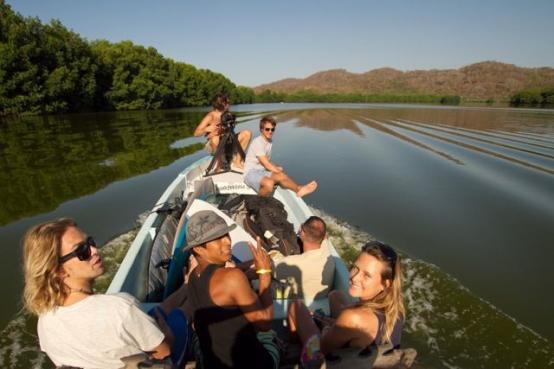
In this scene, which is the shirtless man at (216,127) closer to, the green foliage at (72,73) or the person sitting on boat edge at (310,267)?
the person sitting on boat edge at (310,267)

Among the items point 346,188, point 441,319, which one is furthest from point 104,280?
point 346,188

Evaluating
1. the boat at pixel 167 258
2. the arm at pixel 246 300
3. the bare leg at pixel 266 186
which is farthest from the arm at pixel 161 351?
the bare leg at pixel 266 186

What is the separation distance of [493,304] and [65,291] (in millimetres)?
4464

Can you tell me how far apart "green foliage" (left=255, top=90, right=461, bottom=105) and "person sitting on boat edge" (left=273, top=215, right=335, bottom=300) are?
6932 centimetres

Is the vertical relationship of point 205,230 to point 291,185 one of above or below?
above

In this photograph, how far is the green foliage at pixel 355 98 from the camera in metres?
68.1

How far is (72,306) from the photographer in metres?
1.54

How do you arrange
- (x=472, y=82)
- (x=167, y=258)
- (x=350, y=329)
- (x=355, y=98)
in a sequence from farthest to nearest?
(x=472, y=82), (x=355, y=98), (x=167, y=258), (x=350, y=329)

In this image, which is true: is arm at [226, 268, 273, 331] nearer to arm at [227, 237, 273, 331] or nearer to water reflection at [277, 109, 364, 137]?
arm at [227, 237, 273, 331]


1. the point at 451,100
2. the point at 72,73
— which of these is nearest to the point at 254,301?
the point at 72,73

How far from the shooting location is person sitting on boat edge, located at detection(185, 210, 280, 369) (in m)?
1.79

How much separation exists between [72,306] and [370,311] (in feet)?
5.44

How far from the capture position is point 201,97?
61.5m

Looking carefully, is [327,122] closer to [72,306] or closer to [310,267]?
[310,267]
